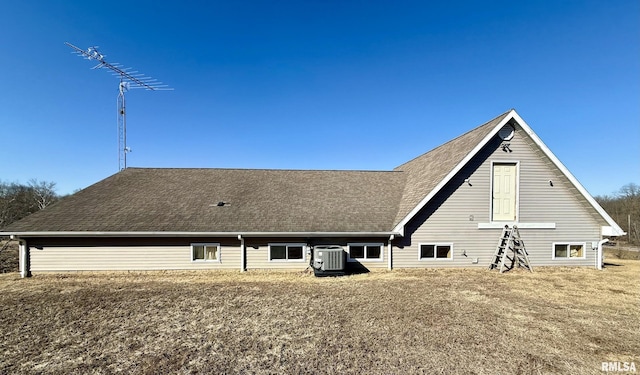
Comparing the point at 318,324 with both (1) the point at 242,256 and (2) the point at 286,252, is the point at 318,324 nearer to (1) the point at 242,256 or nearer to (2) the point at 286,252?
(2) the point at 286,252

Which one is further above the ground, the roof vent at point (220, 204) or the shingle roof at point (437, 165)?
the shingle roof at point (437, 165)

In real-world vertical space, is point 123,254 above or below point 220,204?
below

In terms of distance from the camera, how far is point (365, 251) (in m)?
13.2

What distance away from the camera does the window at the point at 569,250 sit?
13.6m

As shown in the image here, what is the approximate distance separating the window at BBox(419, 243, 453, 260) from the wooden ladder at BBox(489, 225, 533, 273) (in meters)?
1.94

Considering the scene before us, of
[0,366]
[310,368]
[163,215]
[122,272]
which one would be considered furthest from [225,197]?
[310,368]

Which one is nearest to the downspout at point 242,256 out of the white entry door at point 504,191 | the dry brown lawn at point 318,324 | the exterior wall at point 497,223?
the dry brown lawn at point 318,324

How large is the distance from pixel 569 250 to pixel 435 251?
268 inches

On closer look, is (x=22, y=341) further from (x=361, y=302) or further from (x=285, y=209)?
(x=285, y=209)

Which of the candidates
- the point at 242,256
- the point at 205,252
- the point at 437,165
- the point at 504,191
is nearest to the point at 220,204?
the point at 205,252

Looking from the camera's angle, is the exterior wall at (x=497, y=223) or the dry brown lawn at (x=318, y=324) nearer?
the dry brown lawn at (x=318, y=324)

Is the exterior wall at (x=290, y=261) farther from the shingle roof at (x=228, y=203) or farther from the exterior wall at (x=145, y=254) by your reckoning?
the shingle roof at (x=228, y=203)

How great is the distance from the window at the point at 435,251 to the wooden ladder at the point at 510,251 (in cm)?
194

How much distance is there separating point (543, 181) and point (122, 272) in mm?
20444
